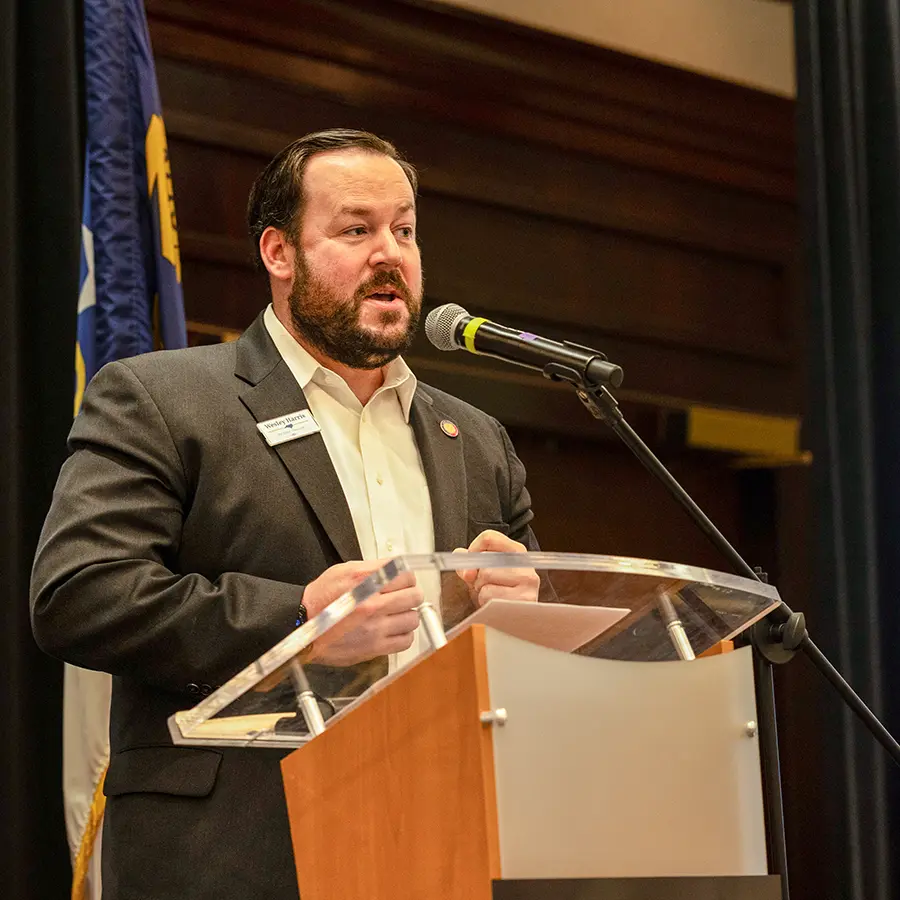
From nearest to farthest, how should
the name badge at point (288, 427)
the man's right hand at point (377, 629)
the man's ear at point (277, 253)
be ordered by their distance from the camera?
the man's right hand at point (377, 629)
the name badge at point (288, 427)
the man's ear at point (277, 253)

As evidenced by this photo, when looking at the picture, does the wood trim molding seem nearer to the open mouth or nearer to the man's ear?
the man's ear

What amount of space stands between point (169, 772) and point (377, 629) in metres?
0.65

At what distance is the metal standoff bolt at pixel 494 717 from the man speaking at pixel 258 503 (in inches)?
5.8

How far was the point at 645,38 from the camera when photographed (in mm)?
4574

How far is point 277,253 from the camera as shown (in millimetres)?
2387

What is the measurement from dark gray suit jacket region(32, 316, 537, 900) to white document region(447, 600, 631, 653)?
1.47ft

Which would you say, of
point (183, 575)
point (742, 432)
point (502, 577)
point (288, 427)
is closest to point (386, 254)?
point (288, 427)

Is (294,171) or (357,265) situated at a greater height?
(294,171)

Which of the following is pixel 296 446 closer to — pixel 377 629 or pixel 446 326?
pixel 446 326

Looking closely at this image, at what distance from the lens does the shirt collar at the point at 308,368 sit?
223 cm

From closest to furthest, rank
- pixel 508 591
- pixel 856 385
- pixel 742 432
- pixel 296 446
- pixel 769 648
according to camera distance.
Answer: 1. pixel 508 591
2. pixel 769 648
3. pixel 296 446
4. pixel 856 385
5. pixel 742 432

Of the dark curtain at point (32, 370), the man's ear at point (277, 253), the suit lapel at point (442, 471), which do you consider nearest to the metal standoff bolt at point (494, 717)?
the suit lapel at point (442, 471)

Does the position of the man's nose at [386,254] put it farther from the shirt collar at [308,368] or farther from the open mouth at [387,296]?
the shirt collar at [308,368]

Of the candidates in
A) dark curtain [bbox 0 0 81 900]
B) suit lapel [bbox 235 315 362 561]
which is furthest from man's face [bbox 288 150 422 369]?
dark curtain [bbox 0 0 81 900]
